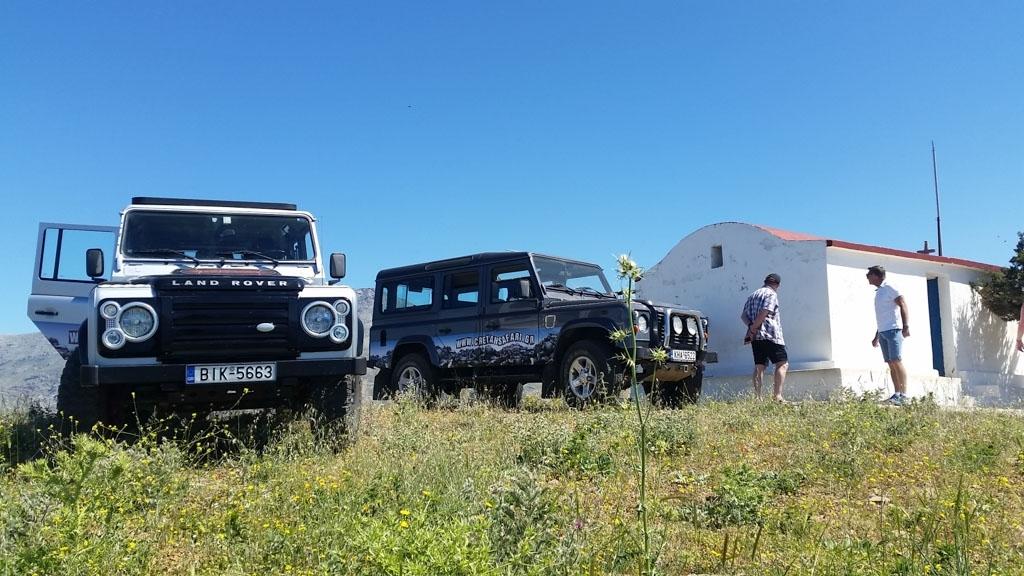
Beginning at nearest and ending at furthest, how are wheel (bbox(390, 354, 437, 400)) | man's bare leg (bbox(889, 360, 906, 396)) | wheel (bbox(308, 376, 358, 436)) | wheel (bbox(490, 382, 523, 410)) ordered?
wheel (bbox(308, 376, 358, 436)), man's bare leg (bbox(889, 360, 906, 396)), wheel (bbox(390, 354, 437, 400)), wheel (bbox(490, 382, 523, 410))

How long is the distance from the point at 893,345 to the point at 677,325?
265 cm

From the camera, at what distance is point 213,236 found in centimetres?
701

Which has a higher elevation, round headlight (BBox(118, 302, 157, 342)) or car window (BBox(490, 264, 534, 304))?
car window (BBox(490, 264, 534, 304))

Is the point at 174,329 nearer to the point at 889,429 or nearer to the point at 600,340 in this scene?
the point at 600,340

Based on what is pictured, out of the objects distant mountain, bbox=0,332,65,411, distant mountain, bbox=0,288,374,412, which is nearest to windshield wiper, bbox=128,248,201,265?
distant mountain, bbox=0,288,374,412

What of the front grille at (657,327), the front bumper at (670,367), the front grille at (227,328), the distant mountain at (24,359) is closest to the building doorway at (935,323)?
the front bumper at (670,367)

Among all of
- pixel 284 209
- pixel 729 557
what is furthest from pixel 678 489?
pixel 284 209

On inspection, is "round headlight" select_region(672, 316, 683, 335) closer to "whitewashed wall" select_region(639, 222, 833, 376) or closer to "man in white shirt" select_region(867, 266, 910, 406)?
"man in white shirt" select_region(867, 266, 910, 406)

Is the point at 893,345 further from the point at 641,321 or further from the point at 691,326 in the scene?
the point at 641,321

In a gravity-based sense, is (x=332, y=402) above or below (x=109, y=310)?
below

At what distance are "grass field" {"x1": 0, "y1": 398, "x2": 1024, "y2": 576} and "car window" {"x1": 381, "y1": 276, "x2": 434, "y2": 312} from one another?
470cm

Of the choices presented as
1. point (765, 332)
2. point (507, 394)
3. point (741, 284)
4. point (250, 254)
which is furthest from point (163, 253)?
point (741, 284)

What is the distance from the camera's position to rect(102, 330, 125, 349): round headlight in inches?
214

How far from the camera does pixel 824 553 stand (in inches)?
120
